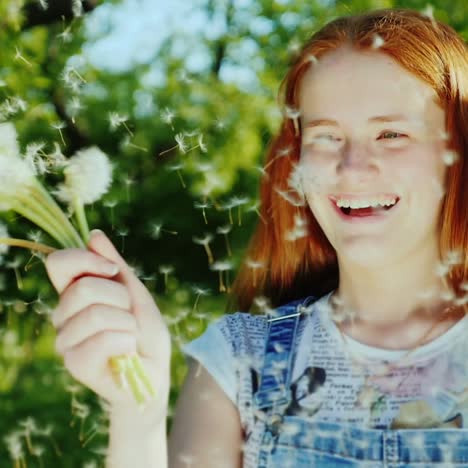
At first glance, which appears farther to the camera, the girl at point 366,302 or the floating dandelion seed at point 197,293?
the floating dandelion seed at point 197,293

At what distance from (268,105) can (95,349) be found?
1.64m

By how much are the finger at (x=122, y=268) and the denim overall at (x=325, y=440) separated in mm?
430

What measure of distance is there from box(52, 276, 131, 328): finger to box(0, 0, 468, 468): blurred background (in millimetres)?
1424

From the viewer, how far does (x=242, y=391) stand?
1.78 meters

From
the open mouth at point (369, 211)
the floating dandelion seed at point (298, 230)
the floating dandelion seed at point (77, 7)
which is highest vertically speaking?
the floating dandelion seed at point (77, 7)

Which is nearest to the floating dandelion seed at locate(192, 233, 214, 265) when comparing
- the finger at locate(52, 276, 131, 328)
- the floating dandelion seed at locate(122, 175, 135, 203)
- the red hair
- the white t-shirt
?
the floating dandelion seed at locate(122, 175, 135, 203)

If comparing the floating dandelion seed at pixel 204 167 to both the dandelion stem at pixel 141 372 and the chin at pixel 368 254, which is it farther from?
the dandelion stem at pixel 141 372

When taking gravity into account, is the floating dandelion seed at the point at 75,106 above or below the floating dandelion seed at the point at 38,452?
above

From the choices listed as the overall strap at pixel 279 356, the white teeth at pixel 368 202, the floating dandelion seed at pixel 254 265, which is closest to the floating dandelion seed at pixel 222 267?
the floating dandelion seed at pixel 254 265

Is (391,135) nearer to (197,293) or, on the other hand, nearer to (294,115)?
(294,115)

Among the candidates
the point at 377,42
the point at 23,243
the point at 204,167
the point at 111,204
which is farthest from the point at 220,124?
the point at 23,243

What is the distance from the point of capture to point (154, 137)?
291 centimetres

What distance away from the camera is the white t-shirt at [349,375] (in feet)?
5.48

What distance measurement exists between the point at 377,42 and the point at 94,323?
0.75m
